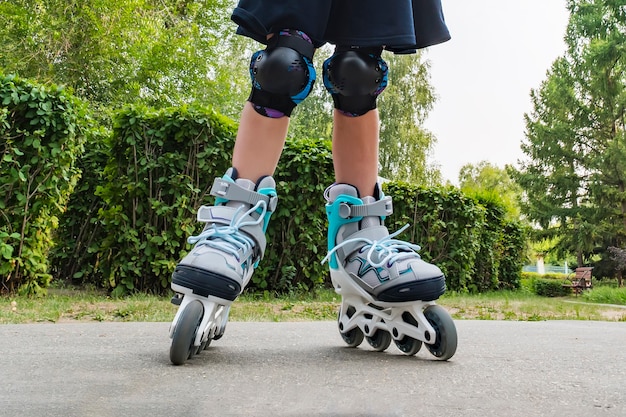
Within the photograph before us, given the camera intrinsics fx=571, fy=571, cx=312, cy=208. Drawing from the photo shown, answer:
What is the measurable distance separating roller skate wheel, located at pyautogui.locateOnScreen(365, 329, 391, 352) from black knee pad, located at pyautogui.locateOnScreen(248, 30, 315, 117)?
2.20 ft

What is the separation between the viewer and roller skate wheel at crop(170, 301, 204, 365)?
4.09 feet

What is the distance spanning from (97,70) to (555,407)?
1357 cm

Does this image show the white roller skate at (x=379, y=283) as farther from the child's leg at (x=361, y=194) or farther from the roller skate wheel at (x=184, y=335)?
the roller skate wheel at (x=184, y=335)

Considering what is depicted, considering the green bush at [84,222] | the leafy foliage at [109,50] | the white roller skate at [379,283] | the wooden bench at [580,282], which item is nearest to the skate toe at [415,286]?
the white roller skate at [379,283]

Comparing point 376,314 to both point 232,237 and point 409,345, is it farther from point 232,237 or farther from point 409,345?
point 232,237

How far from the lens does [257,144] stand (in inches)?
62.2

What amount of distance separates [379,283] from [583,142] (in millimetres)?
26303

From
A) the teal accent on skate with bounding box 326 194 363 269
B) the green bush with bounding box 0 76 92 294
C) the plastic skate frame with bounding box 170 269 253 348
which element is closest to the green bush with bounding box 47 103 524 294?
the green bush with bounding box 0 76 92 294

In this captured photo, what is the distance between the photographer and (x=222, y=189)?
59.8 inches

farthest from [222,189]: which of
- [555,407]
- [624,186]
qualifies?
[624,186]

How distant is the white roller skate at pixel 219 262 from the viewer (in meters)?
1.28

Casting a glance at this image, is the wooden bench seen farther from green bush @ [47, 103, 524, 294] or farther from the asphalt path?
the asphalt path

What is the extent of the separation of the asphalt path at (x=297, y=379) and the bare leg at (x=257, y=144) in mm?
492

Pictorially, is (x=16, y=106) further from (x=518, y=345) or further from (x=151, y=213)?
(x=518, y=345)
